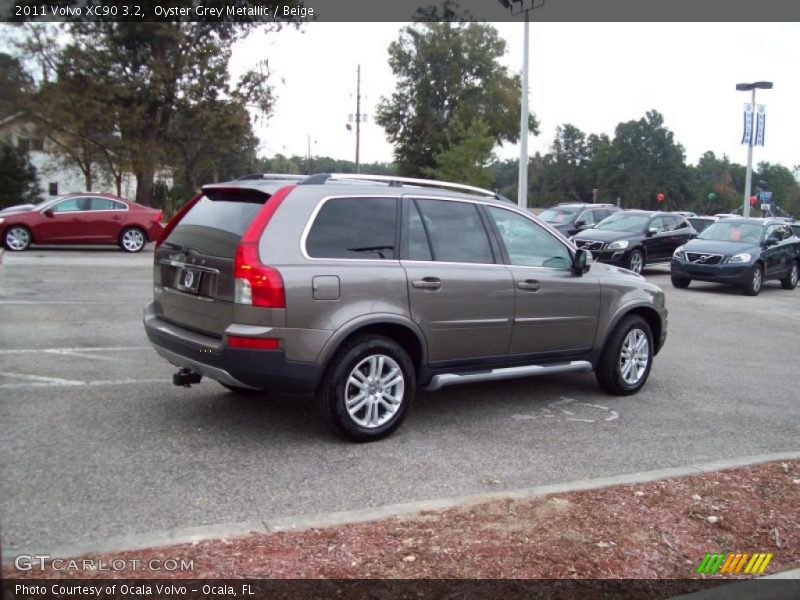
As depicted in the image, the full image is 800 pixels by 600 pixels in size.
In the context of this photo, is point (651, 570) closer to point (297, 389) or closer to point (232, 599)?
point (232, 599)

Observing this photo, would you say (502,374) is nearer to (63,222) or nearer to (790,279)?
(790,279)

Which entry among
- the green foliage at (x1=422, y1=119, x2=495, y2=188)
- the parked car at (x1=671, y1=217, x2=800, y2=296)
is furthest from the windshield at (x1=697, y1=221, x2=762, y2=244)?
the green foliage at (x1=422, y1=119, x2=495, y2=188)

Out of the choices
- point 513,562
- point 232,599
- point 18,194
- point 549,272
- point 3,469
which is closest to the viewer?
point 232,599

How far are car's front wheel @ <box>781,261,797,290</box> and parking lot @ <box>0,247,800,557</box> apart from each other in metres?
11.1

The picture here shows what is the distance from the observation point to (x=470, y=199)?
253 inches

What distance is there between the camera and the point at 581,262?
22.4ft

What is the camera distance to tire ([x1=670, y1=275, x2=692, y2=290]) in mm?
18033

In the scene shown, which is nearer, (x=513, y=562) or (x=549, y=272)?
(x=513, y=562)

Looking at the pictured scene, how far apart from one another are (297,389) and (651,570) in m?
2.44

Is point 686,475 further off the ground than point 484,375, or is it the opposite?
point 484,375

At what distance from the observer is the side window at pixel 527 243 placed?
6566 millimetres

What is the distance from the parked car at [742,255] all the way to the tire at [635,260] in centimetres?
153

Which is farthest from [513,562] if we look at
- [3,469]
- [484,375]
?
[3,469]

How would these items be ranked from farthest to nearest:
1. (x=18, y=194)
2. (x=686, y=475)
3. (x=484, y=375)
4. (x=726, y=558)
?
1. (x=18, y=194)
2. (x=484, y=375)
3. (x=686, y=475)
4. (x=726, y=558)
